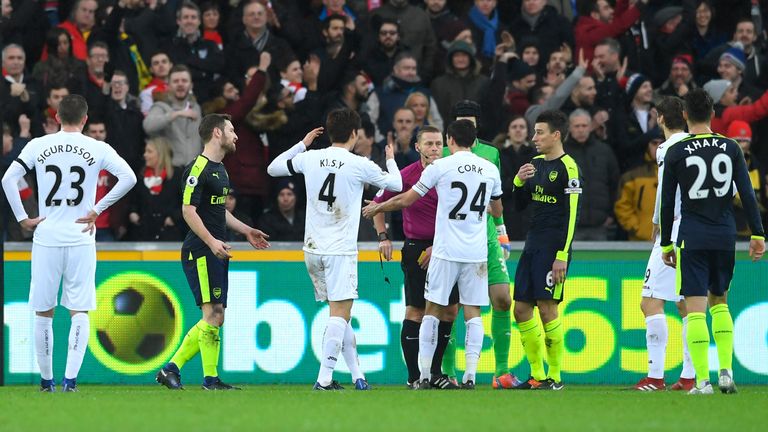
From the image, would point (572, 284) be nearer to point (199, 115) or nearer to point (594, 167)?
point (594, 167)

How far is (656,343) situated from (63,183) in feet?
17.6

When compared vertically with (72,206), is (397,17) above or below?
above

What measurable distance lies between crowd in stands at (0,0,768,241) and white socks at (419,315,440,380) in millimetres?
3440

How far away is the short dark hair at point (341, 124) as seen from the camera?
39.2 ft

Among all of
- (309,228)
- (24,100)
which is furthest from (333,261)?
(24,100)

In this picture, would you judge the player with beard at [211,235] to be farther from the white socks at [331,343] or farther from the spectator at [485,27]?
the spectator at [485,27]

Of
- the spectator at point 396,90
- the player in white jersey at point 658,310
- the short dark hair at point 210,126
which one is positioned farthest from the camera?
the spectator at point 396,90

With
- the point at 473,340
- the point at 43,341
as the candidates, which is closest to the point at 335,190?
the point at 473,340

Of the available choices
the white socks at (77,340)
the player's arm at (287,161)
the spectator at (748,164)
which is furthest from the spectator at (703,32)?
the white socks at (77,340)

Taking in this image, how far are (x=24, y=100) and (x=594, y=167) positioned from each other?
6562 millimetres

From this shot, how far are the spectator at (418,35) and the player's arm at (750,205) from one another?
23.8 ft

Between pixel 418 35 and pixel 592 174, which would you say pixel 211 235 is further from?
pixel 418 35

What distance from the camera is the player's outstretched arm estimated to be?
11812 mm

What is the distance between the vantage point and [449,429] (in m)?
8.69
